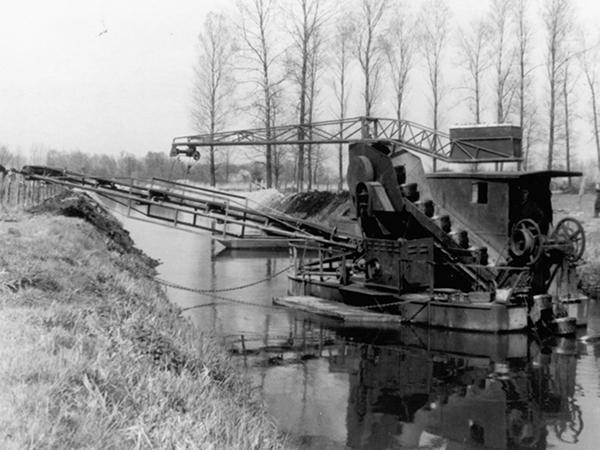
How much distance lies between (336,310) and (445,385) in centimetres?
563

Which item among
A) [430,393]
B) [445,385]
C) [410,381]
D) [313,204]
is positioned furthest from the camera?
[313,204]

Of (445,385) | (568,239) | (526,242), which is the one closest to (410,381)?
(445,385)

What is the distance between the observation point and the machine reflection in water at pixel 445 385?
978cm

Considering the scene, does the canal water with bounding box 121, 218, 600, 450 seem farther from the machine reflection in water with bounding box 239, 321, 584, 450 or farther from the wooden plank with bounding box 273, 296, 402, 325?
the wooden plank with bounding box 273, 296, 402, 325

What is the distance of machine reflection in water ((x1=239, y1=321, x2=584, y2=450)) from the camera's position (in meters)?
9.78

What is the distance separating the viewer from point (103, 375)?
5.55m

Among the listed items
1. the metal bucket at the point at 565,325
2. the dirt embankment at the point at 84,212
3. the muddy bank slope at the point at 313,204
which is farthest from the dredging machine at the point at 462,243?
the muddy bank slope at the point at 313,204

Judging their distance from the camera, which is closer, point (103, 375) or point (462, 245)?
point (103, 375)

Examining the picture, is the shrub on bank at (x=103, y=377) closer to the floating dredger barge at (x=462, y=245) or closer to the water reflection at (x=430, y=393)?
the water reflection at (x=430, y=393)

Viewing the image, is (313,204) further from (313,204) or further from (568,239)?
(568,239)

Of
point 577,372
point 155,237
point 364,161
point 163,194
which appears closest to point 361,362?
point 577,372

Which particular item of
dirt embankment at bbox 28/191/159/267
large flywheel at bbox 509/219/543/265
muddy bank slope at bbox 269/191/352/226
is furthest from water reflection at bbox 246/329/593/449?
muddy bank slope at bbox 269/191/352/226

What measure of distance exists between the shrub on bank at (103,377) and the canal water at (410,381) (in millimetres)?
2236

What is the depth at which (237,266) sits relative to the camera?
93.1ft
